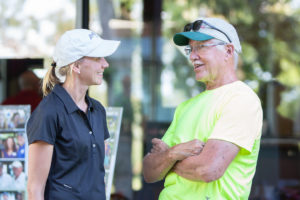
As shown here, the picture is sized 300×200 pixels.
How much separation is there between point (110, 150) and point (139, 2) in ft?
12.4

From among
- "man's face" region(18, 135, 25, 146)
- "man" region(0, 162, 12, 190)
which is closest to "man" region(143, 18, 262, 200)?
"man's face" region(18, 135, 25, 146)

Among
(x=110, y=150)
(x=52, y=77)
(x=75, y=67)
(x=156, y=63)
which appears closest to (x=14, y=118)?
(x=110, y=150)

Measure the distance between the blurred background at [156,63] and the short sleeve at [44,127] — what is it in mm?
1763

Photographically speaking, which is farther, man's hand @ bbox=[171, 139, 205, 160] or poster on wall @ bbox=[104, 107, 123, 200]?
poster on wall @ bbox=[104, 107, 123, 200]

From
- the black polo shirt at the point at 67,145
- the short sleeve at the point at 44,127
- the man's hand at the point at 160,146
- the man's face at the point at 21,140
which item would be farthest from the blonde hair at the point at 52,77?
the man's face at the point at 21,140

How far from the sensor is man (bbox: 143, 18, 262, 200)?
202 centimetres

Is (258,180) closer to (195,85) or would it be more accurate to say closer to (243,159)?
(195,85)

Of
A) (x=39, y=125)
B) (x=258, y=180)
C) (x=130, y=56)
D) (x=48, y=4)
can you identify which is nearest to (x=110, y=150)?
(x=39, y=125)

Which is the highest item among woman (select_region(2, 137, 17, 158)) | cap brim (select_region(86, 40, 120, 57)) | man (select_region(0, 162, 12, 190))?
cap brim (select_region(86, 40, 120, 57))

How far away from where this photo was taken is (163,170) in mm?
2188

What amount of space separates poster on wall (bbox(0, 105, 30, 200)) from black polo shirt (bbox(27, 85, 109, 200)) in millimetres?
1130

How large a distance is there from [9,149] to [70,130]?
4.20 ft

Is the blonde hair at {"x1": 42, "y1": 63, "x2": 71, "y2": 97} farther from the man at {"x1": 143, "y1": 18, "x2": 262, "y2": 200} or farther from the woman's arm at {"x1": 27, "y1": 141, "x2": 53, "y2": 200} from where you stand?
the man at {"x1": 143, "y1": 18, "x2": 262, "y2": 200}

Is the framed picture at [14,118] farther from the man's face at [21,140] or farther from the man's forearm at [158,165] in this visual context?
the man's forearm at [158,165]
